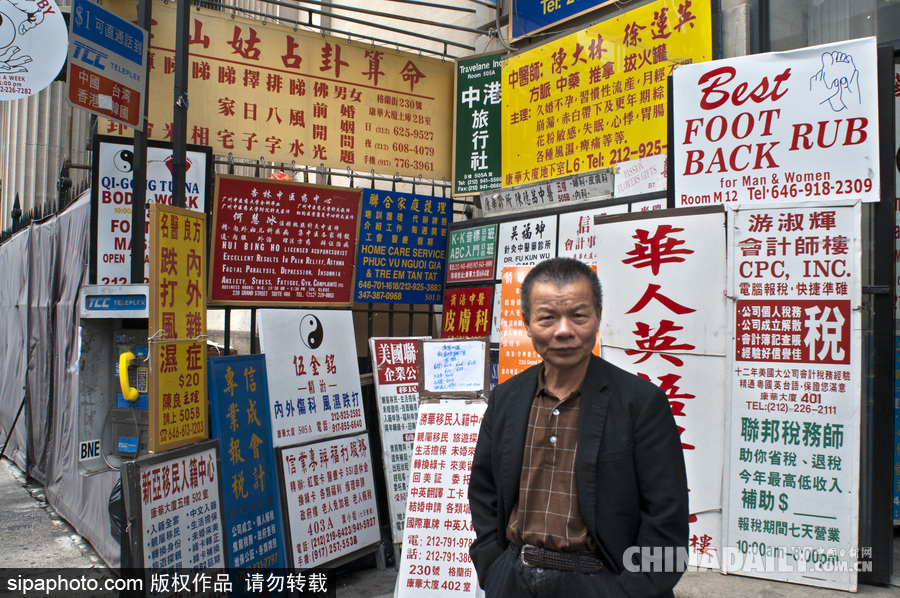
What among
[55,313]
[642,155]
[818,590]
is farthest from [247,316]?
[818,590]

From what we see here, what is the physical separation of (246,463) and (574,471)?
3.57m

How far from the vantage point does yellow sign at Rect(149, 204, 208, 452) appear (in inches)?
167

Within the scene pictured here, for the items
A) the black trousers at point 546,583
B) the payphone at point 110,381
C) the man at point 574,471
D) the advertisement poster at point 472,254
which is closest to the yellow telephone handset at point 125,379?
the payphone at point 110,381

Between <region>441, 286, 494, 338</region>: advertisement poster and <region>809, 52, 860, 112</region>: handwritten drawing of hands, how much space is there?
3520mm

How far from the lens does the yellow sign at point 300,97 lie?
266 inches

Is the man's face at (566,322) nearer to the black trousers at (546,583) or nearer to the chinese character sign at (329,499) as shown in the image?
the black trousers at (546,583)

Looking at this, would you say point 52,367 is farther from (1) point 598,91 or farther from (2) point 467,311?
(1) point 598,91

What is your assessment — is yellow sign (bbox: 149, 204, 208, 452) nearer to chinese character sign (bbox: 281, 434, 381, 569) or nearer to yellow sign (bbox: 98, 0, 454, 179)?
chinese character sign (bbox: 281, 434, 381, 569)

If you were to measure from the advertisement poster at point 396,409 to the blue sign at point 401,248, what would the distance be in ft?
2.44

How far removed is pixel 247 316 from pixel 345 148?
5.27 metres

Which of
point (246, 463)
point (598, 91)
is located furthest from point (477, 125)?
point (246, 463)

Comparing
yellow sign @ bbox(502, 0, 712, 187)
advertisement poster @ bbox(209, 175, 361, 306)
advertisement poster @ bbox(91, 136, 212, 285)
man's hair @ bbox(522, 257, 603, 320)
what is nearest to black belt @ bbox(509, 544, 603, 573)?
man's hair @ bbox(522, 257, 603, 320)

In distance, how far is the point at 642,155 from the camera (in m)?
6.21

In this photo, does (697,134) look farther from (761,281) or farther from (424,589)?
(424,589)
